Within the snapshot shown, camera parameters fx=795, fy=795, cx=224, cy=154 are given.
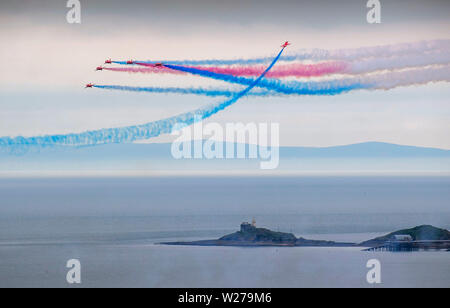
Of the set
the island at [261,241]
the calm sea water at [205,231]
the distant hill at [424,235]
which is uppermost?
the distant hill at [424,235]

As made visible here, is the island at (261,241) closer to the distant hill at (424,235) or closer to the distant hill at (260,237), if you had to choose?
the distant hill at (260,237)

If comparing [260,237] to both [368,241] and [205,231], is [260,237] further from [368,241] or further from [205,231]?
[205,231]

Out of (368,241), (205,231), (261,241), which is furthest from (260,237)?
(205,231)

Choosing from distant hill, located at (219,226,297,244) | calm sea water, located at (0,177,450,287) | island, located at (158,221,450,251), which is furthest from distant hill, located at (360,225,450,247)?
distant hill, located at (219,226,297,244)

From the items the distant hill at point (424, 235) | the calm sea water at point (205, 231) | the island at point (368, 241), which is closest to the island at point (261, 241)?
the island at point (368, 241)
